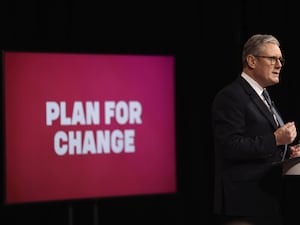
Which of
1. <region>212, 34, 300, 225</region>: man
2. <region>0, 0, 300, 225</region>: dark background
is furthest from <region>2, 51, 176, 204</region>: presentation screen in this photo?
<region>212, 34, 300, 225</region>: man

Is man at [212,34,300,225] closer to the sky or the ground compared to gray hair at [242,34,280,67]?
closer to the ground

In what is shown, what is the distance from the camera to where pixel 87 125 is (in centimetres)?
403

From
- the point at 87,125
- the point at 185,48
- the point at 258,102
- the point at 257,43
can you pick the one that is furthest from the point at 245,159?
the point at 185,48

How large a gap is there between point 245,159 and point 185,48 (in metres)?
2.43

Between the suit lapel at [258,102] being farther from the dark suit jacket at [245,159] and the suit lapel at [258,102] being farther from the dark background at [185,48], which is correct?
the dark background at [185,48]

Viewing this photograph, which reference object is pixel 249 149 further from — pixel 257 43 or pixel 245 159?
pixel 257 43

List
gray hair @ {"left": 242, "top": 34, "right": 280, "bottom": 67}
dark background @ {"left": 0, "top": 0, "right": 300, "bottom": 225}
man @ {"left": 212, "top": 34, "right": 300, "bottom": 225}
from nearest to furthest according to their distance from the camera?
man @ {"left": 212, "top": 34, "right": 300, "bottom": 225} → gray hair @ {"left": 242, "top": 34, "right": 280, "bottom": 67} → dark background @ {"left": 0, "top": 0, "right": 300, "bottom": 225}

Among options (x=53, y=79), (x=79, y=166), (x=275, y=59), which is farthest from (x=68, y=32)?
(x=275, y=59)

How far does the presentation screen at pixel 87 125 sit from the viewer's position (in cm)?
390

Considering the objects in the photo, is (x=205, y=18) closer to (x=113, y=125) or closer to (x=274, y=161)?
(x=113, y=125)

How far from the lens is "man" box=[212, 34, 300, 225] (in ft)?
8.46

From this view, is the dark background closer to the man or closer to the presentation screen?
the presentation screen

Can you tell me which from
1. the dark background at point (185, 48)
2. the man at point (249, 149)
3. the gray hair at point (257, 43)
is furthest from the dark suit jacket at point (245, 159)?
the dark background at point (185, 48)

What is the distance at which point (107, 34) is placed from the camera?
4676 millimetres
